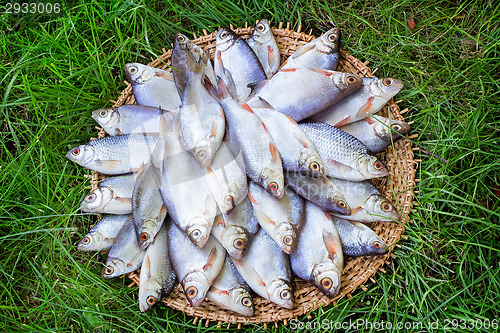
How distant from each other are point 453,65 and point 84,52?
2.85m

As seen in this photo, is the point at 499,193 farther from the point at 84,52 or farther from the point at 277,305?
the point at 84,52

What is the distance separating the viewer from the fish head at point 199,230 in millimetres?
2520

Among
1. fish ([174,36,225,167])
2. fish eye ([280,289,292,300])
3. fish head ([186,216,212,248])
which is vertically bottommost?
fish eye ([280,289,292,300])

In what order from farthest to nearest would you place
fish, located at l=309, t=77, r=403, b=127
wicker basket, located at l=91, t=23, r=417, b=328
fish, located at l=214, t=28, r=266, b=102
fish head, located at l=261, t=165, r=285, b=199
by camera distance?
fish, located at l=214, t=28, r=266, b=102
fish, located at l=309, t=77, r=403, b=127
wicker basket, located at l=91, t=23, r=417, b=328
fish head, located at l=261, t=165, r=285, b=199

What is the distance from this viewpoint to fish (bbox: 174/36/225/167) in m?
2.57

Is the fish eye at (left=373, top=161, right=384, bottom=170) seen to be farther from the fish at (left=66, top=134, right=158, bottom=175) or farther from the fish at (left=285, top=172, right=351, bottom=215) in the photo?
the fish at (left=66, top=134, right=158, bottom=175)

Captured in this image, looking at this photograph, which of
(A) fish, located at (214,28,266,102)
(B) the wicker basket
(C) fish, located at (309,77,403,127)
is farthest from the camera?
(A) fish, located at (214,28,266,102)

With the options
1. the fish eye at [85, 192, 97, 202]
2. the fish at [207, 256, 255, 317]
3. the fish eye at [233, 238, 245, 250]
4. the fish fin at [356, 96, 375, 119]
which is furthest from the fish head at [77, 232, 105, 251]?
the fish fin at [356, 96, 375, 119]

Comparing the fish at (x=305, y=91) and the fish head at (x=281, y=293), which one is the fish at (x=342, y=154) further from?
the fish head at (x=281, y=293)

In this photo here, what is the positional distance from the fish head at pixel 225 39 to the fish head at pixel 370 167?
4.00 ft

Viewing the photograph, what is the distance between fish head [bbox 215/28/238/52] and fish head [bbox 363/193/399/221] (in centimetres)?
144

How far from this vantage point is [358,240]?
8.81ft

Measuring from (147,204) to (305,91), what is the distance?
1255 mm

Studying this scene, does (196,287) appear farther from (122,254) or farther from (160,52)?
(160,52)
